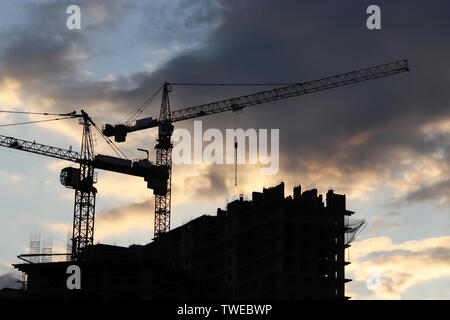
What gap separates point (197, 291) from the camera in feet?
610

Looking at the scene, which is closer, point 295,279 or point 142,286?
point 142,286
